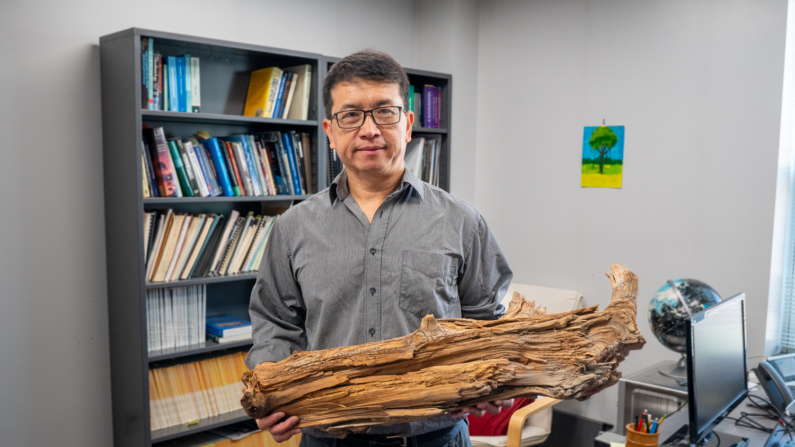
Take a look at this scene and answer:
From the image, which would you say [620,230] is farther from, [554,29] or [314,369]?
[314,369]

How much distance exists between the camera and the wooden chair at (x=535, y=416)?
2.49 metres

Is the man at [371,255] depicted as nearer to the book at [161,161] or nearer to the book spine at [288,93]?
the book at [161,161]

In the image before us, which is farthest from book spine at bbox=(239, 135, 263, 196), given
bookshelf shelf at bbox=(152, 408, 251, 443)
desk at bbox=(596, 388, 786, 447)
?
desk at bbox=(596, 388, 786, 447)

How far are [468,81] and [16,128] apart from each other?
243cm

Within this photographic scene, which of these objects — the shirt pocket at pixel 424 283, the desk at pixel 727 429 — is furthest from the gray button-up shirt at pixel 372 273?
the desk at pixel 727 429

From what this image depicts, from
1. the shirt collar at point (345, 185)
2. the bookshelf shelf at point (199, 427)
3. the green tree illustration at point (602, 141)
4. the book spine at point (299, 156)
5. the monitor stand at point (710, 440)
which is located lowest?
the bookshelf shelf at point (199, 427)

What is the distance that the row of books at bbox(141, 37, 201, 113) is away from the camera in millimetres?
2285

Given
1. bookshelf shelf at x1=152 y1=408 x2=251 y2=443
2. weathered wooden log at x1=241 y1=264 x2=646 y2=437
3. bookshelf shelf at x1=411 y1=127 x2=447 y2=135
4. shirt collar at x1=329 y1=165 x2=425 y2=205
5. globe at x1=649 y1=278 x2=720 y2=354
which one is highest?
bookshelf shelf at x1=411 y1=127 x2=447 y2=135

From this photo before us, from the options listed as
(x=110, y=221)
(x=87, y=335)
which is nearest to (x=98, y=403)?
(x=87, y=335)

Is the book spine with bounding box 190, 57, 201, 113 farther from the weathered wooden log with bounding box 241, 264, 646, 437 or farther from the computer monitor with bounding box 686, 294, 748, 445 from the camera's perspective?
the computer monitor with bounding box 686, 294, 748, 445

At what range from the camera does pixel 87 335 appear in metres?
2.52

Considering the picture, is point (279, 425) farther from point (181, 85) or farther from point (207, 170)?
point (181, 85)

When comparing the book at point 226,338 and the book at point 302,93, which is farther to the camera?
the book at point 302,93

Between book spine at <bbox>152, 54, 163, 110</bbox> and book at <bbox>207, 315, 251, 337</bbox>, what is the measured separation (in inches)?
39.1
